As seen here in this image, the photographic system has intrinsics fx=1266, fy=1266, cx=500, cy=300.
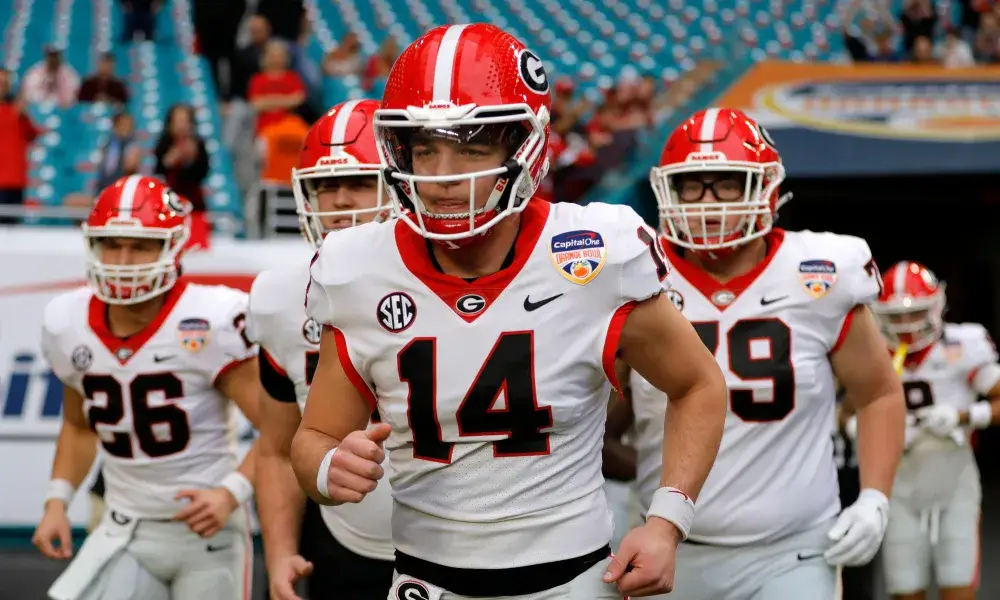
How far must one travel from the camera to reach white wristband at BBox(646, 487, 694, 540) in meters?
2.08

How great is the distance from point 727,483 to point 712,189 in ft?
2.42

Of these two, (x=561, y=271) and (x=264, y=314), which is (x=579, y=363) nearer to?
(x=561, y=271)

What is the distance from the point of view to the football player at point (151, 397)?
359 centimetres

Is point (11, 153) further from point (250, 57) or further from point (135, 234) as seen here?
point (135, 234)

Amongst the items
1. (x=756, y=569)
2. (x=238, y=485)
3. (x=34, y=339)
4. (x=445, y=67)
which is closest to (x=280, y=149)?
(x=34, y=339)

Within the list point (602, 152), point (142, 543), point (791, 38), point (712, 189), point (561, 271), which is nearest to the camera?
point (561, 271)

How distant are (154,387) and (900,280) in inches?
134

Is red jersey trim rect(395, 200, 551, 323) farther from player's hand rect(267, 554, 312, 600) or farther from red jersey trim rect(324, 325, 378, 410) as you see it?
player's hand rect(267, 554, 312, 600)

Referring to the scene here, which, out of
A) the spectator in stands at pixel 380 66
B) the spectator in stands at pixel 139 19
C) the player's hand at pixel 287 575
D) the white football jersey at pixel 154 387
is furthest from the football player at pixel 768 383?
the spectator in stands at pixel 139 19

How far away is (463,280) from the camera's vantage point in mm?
2119

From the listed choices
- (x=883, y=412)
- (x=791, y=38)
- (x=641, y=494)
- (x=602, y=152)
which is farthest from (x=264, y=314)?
(x=791, y=38)

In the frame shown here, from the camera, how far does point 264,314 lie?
2.99 meters

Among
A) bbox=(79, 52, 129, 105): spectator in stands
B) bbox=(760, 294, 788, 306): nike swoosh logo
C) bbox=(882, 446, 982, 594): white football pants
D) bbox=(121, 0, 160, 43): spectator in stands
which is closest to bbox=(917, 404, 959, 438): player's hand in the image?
bbox=(882, 446, 982, 594): white football pants

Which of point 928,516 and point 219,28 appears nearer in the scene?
point 928,516
